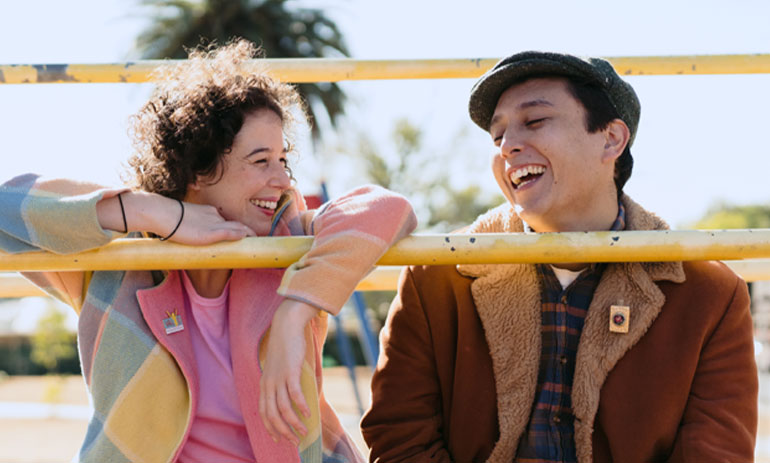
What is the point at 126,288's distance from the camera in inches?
56.3

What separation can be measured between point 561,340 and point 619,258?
34 centimetres


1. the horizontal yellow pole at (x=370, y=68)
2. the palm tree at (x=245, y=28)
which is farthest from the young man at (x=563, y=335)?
the palm tree at (x=245, y=28)

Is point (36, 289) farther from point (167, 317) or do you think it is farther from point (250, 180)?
point (250, 180)

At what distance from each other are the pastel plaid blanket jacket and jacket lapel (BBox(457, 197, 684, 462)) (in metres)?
0.33

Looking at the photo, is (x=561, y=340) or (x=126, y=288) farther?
(x=561, y=340)

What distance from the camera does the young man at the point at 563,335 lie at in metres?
1.45

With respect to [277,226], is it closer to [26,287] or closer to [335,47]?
[26,287]

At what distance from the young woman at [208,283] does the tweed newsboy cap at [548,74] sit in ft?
1.43

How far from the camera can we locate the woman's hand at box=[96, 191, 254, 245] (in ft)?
4.19

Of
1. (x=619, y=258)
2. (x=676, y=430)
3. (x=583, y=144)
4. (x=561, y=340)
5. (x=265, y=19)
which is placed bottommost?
(x=676, y=430)

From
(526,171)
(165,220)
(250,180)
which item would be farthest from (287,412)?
(526,171)

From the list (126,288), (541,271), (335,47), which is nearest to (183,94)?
(126,288)

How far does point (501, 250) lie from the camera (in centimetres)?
123

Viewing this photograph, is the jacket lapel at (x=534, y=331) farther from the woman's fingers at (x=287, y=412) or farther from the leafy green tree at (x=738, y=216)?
the leafy green tree at (x=738, y=216)
